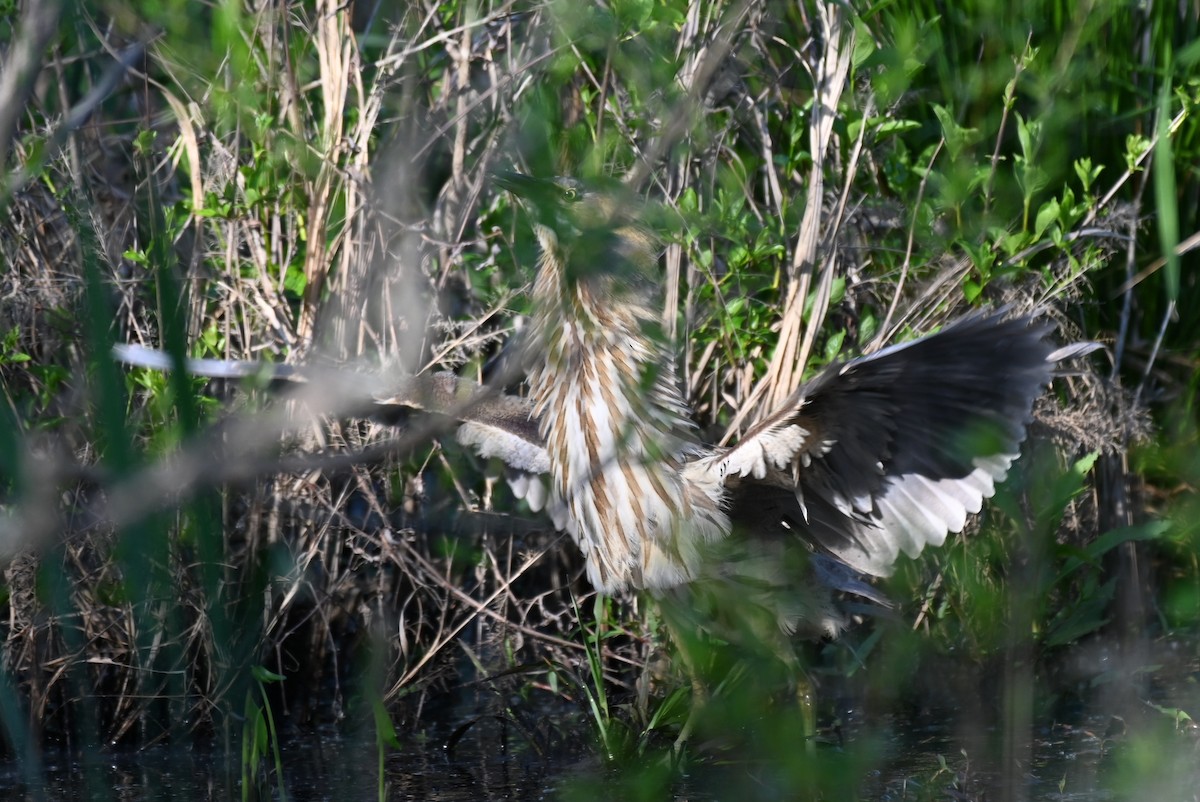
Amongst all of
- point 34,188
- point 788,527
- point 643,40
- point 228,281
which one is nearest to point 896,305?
point 788,527

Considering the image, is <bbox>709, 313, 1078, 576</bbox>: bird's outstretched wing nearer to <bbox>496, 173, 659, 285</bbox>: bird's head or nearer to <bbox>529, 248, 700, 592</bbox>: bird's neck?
<bbox>529, 248, 700, 592</bbox>: bird's neck

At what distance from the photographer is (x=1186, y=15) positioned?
13.6 feet

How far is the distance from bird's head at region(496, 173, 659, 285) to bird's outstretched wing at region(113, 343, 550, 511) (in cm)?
40

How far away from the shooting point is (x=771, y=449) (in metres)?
2.92

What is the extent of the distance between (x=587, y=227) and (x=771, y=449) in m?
1.51

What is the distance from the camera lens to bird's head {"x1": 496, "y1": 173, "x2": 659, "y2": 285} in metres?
1.41

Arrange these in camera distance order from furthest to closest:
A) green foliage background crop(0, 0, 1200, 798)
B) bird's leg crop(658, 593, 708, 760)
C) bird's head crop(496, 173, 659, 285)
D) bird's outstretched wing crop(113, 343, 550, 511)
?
green foliage background crop(0, 0, 1200, 798)
bird's outstretched wing crop(113, 343, 550, 511)
bird's leg crop(658, 593, 708, 760)
bird's head crop(496, 173, 659, 285)

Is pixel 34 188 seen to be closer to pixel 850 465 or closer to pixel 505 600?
pixel 505 600

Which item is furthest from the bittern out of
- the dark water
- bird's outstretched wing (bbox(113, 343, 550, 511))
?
the dark water

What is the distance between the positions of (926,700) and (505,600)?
3.75 feet

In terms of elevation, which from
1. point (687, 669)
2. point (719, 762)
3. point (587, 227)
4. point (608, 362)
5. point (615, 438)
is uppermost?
point (587, 227)

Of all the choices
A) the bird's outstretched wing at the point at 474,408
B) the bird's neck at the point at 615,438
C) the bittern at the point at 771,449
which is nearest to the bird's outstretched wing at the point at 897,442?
the bittern at the point at 771,449

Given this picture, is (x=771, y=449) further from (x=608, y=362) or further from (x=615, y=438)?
(x=608, y=362)

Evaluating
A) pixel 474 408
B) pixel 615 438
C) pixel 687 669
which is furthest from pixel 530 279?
pixel 687 669
